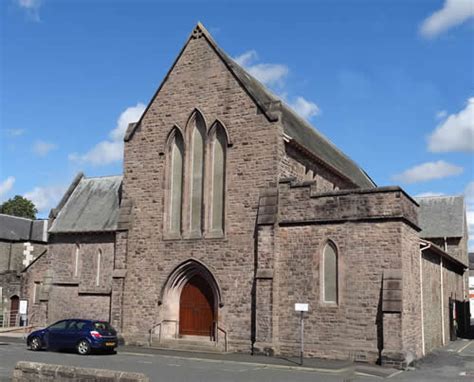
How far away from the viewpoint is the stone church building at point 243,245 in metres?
22.5

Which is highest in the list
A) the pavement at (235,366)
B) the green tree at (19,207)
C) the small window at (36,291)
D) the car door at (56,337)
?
the green tree at (19,207)

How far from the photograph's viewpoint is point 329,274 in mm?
23328

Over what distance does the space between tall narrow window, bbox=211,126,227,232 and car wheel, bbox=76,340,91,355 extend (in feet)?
23.1

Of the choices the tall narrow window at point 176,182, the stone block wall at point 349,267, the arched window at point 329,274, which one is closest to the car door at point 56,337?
the tall narrow window at point 176,182

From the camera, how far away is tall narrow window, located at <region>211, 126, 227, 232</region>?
2628 centimetres

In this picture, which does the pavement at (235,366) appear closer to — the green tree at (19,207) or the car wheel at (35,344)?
the car wheel at (35,344)

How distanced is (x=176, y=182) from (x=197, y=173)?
3.90ft

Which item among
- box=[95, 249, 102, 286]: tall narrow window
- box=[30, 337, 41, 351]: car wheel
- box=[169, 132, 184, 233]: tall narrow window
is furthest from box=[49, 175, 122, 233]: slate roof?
box=[30, 337, 41, 351]: car wheel

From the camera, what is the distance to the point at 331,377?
724 inches

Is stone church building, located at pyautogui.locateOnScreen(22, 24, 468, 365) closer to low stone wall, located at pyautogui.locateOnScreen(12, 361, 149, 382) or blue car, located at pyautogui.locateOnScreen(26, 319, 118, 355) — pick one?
blue car, located at pyautogui.locateOnScreen(26, 319, 118, 355)

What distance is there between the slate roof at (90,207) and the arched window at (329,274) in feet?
40.8

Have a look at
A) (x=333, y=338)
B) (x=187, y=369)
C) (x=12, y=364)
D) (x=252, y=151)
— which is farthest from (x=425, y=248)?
(x=12, y=364)

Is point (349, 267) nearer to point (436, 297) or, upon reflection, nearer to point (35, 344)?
point (436, 297)

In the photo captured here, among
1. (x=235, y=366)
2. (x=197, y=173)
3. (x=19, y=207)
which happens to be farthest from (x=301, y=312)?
(x=19, y=207)
